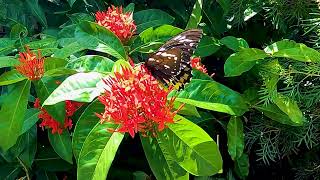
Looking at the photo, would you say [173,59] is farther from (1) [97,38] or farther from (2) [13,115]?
(2) [13,115]

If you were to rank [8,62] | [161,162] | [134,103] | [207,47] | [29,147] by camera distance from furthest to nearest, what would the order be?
[207,47] < [29,147] < [8,62] < [161,162] < [134,103]

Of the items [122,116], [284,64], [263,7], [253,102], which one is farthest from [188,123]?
[263,7]

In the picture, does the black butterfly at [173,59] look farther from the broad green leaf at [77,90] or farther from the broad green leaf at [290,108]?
the broad green leaf at [290,108]

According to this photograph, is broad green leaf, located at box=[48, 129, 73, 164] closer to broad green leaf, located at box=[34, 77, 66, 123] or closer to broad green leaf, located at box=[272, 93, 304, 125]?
broad green leaf, located at box=[34, 77, 66, 123]

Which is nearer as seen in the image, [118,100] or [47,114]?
[118,100]

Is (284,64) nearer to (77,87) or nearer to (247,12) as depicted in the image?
(247,12)

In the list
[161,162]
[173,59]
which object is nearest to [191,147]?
[161,162]

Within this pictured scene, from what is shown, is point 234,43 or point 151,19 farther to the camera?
point 151,19
